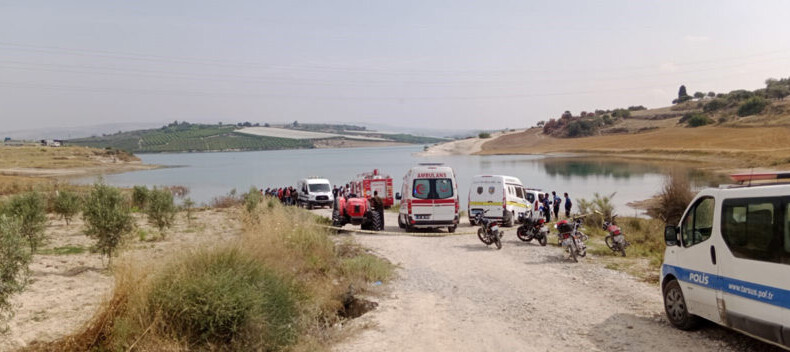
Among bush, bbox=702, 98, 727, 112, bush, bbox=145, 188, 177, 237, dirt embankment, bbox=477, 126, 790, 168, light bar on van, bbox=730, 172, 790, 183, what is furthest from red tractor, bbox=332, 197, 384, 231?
bush, bbox=702, 98, 727, 112

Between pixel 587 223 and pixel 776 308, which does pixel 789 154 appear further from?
pixel 776 308

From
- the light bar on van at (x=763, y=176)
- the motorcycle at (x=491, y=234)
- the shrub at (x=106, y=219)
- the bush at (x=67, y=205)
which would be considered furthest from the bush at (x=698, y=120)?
the light bar on van at (x=763, y=176)

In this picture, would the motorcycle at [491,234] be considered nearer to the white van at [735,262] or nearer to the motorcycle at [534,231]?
the motorcycle at [534,231]

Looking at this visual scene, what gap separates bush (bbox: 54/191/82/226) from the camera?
23.0 meters

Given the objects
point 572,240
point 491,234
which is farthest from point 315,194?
point 572,240

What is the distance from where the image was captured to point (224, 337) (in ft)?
22.2

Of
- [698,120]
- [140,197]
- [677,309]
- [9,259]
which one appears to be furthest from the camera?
[698,120]

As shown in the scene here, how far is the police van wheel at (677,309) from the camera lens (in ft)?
25.3

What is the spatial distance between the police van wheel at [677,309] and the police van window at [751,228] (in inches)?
52.2

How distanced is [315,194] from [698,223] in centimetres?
3163

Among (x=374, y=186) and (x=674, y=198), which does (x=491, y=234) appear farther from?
(x=374, y=186)

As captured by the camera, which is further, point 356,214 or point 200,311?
point 356,214

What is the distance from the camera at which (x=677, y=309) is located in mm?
7941

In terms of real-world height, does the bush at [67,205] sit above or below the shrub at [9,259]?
below
